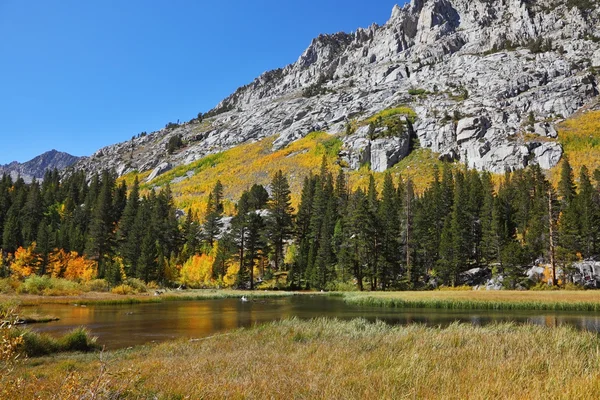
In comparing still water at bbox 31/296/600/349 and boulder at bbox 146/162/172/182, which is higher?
boulder at bbox 146/162/172/182

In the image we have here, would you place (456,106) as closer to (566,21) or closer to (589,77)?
(589,77)

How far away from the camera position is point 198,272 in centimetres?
7656

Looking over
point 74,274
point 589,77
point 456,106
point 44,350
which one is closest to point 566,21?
point 589,77

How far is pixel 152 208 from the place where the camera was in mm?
97562

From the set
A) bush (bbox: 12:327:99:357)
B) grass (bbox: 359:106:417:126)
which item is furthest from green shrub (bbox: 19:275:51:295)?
grass (bbox: 359:106:417:126)

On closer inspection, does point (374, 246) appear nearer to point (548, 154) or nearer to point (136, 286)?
point (136, 286)

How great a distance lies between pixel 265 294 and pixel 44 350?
140ft

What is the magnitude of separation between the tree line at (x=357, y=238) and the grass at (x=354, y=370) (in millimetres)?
47669

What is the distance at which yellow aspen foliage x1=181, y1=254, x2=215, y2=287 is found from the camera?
247 feet

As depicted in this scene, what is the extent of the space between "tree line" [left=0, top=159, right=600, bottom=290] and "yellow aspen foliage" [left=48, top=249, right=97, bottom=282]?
72cm

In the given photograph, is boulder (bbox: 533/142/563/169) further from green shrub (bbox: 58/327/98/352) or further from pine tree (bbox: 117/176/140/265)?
green shrub (bbox: 58/327/98/352)

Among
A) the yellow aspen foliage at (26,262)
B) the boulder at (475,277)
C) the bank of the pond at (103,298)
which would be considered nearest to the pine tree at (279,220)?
the bank of the pond at (103,298)

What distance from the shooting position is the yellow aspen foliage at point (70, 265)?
72625mm

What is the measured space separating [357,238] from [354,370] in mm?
57218
